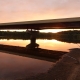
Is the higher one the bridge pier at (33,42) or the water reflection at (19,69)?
the water reflection at (19,69)

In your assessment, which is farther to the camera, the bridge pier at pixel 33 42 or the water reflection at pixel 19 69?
the bridge pier at pixel 33 42

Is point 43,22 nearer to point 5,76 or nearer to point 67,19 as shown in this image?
point 67,19

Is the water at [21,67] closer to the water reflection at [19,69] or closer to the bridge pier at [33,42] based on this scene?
the water reflection at [19,69]

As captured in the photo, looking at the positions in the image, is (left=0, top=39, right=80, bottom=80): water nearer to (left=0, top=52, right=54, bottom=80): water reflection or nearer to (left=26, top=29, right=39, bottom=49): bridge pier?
(left=0, top=52, right=54, bottom=80): water reflection

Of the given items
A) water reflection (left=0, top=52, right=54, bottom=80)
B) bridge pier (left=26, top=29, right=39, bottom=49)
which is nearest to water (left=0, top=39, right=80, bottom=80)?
water reflection (left=0, top=52, right=54, bottom=80)

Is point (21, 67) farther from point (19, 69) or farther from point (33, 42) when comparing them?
point (33, 42)

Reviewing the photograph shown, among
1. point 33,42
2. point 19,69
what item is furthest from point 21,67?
point 33,42

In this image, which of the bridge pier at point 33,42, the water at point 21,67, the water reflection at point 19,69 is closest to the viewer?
the water reflection at point 19,69

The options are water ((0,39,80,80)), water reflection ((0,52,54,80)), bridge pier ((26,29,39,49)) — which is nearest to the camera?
water reflection ((0,52,54,80))

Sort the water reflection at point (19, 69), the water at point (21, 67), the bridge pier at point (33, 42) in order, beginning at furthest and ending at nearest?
the bridge pier at point (33, 42), the water at point (21, 67), the water reflection at point (19, 69)

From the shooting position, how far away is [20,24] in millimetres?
51250

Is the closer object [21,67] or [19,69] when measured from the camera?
[19,69]

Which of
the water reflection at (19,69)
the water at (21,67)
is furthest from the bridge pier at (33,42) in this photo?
the water reflection at (19,69)

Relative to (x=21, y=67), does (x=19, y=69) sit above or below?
above
